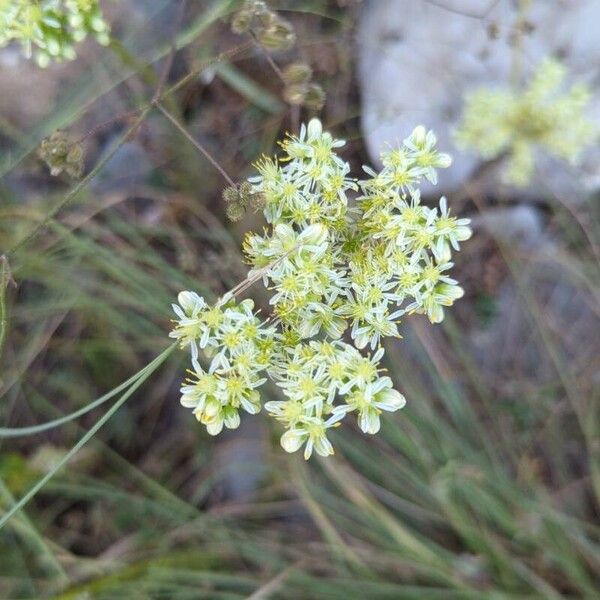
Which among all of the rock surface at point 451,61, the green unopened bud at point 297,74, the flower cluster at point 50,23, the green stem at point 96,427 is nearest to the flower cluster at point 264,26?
the green unopened bud at point 297,74

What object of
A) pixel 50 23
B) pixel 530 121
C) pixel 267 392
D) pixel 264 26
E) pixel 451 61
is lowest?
pixel 267 392

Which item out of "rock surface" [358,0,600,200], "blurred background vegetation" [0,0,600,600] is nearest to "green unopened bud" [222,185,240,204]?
"blurred background vegetation" [0,0,600,600]

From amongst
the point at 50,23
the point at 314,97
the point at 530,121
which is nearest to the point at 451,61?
the point at 530,121

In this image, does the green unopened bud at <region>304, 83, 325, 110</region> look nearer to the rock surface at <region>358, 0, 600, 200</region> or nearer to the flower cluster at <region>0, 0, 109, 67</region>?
the flower cluster at <region>0, 0, 109, 67</region>

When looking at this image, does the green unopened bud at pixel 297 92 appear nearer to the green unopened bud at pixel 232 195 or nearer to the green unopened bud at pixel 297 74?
the green unopened bud at pixel 297 74

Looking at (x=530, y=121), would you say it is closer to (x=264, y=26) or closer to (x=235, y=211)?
(x=264, y=26)

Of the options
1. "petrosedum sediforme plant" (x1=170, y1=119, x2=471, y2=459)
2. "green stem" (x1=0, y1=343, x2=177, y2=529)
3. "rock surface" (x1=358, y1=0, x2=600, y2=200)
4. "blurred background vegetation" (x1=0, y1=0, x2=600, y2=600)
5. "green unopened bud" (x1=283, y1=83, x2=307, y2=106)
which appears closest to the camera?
"green stem" (x1=0, y1=343, x2=177, y2=529)
